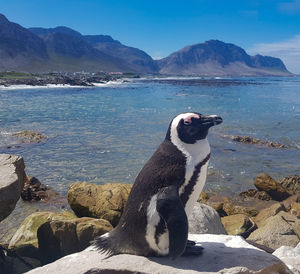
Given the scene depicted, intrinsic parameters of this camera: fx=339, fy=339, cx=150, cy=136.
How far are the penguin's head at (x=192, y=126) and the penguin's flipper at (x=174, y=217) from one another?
1.90 feet

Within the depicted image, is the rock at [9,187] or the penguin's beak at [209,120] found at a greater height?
the penguin's beak at [209,120]

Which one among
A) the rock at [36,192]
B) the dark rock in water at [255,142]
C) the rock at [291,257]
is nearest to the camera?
the rock at [291,257]

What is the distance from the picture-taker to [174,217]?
3.06 metres

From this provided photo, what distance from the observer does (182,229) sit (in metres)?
3.08

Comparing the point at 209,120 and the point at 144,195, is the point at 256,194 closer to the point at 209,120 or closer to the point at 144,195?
the point at 209,120

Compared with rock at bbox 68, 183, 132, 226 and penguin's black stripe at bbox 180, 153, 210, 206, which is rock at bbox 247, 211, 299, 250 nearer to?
rock at bbox 68, 183, 132, 226

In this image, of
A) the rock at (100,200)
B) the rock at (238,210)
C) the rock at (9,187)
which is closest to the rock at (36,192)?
the rock at (100,200)

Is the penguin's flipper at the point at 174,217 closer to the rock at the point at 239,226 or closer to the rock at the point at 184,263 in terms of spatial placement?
the rock at the point at 184,263

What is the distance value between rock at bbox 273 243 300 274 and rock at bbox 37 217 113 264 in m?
2.61

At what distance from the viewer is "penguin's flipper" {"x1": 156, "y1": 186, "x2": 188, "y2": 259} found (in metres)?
3.07

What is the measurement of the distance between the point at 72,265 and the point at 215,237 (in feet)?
5.65

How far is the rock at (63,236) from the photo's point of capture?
522cm

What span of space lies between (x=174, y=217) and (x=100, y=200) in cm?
356

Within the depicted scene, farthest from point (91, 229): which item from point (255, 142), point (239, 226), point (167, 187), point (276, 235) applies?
point (255, 142)
